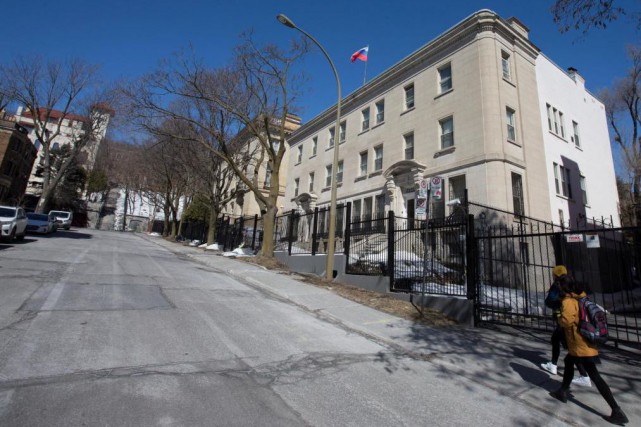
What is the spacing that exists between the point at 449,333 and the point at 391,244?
3588 millimetres

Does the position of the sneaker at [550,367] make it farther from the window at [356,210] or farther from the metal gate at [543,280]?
the window at [356,210]

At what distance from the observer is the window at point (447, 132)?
18141 mm

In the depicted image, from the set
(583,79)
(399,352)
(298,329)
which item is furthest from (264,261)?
(583,79)

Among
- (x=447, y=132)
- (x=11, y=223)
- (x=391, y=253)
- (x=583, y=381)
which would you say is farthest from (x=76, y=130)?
(x=583, y=381)

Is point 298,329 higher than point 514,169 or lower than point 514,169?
lower

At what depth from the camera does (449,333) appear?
702 centimetres

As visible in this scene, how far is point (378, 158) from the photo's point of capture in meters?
22.5

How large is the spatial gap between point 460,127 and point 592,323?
604 inches

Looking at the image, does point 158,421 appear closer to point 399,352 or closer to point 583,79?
point 399,352

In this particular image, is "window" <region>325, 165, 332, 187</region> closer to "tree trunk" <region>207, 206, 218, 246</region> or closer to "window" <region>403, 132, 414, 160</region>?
"window" <region>403, 132, 414, 160</region>

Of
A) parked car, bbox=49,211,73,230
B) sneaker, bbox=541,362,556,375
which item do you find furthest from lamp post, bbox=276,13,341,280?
parked car, bbox=49,211,73,230

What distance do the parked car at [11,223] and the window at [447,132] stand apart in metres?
20.7

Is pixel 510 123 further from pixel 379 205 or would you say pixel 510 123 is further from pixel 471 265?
pixel 471 265

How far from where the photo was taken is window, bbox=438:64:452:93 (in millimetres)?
19094
